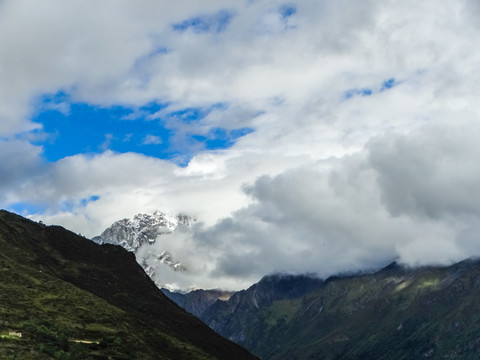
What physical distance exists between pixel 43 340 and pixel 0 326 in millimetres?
16868

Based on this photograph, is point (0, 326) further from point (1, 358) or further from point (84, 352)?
point (1, 358)

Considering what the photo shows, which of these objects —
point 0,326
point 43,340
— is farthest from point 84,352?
point 0,326

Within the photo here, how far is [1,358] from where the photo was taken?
491 ft

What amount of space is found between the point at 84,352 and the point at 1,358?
135 feet

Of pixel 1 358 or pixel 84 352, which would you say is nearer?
pixel 1 358

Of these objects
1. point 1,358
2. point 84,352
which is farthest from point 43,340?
point 1,358

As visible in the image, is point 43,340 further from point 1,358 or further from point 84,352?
point 1,358

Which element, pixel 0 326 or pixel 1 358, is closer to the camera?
pixel 1 358

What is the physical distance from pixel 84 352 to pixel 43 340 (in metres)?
13.3

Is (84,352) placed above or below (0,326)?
below

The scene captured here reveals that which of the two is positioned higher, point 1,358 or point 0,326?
point 0,326

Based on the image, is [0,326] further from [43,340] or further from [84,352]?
[84,352]

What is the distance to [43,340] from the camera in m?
189

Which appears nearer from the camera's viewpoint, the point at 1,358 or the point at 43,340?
the point at 1,358
